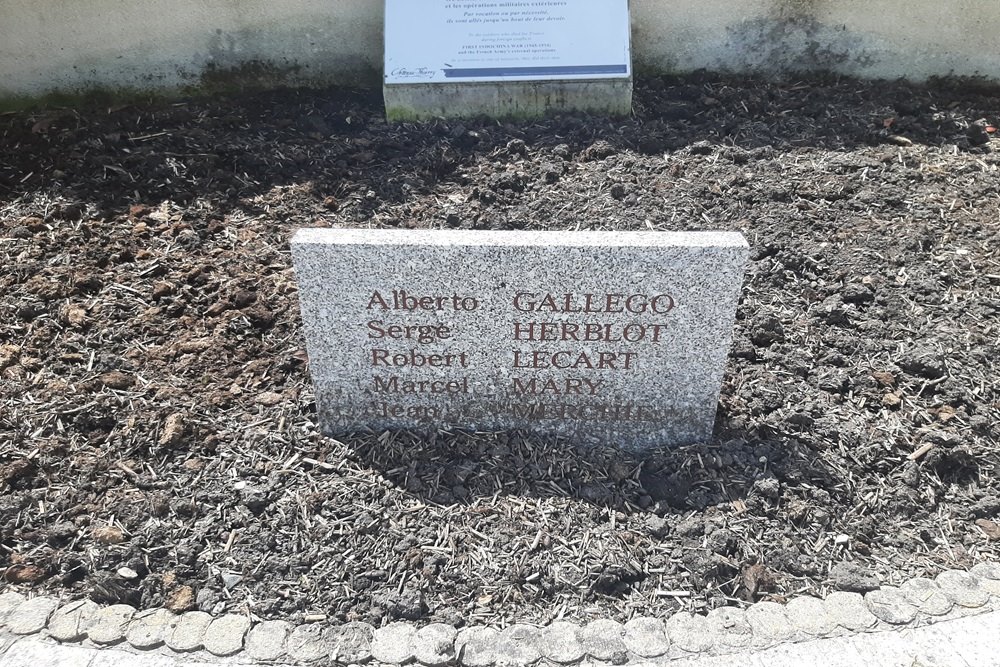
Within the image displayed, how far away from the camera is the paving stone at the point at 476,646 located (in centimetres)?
228

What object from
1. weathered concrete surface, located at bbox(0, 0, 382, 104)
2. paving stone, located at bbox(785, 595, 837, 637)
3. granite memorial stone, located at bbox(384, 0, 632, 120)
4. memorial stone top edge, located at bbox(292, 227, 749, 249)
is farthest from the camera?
weathered concrete surface, located at bbox(0, 0, 382, 104)

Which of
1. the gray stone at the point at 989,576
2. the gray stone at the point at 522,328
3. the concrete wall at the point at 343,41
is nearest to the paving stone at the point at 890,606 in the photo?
the gray stone at the point at 989,576

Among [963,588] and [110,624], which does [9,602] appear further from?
[963,588]

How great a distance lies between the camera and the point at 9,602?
2.44 meters

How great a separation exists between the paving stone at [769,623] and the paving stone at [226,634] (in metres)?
1.66

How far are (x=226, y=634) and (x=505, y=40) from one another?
4.29m

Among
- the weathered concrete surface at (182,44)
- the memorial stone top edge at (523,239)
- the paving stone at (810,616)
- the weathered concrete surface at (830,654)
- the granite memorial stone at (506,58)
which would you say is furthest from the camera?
the weathered concrete surface at (182,44)

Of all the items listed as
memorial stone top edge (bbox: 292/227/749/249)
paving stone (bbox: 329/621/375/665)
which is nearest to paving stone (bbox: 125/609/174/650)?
paving stone (bbox: 329/621/375/665)

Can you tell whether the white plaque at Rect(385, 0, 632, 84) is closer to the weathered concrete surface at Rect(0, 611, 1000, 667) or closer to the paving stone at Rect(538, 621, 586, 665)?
the paving stone at Rect(538, 621, 586, 665)

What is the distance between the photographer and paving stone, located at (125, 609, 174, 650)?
2324mm

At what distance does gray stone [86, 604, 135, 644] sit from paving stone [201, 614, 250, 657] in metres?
0.28

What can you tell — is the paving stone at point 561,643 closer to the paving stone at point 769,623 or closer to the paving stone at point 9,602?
the paving stone at point 769,623

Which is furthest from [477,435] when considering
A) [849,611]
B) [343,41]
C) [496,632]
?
[343,41]

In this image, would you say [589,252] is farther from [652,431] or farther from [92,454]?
[92,454]
